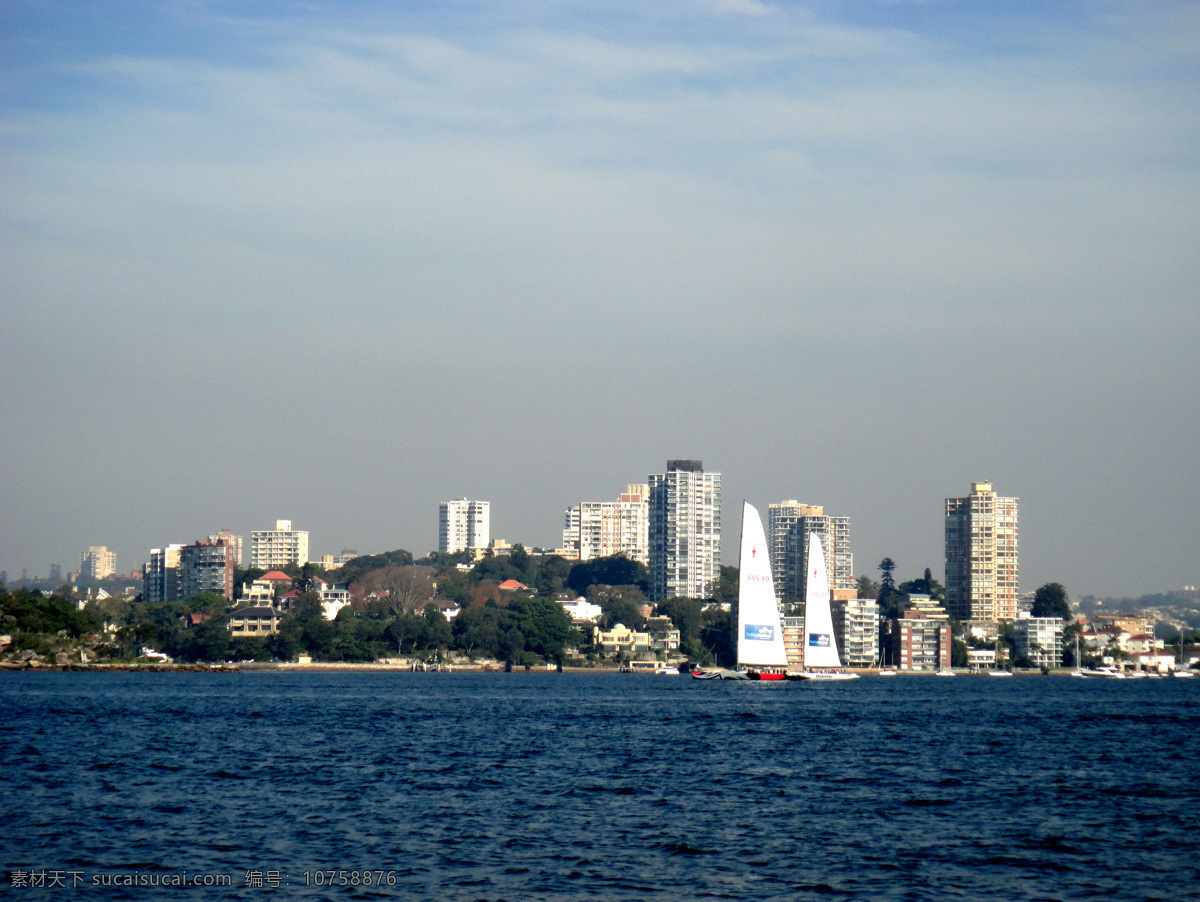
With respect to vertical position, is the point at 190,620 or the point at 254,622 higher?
the point at 254,622

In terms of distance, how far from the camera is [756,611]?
89375 millimetres

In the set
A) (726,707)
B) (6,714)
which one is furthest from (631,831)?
(726,707)

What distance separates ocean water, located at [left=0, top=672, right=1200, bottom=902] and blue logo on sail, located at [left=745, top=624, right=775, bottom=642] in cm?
3269

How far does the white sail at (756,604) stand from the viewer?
3433 inches

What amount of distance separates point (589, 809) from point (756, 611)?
62.3 m

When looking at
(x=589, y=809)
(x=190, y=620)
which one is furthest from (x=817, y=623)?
(x=190, y=620)

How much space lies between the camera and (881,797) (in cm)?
3103

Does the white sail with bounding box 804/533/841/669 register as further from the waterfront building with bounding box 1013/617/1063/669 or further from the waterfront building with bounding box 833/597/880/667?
the waterfront building with bounding box 1013/617/1063/669

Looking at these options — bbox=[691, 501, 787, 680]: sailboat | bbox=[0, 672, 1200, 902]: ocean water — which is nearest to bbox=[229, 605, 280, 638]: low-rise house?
bbox=[691, 501, 787, 680]: sailboat

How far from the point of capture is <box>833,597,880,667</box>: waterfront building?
179625mm

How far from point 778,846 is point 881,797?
26.3 feet

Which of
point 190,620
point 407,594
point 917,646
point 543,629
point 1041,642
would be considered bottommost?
point 917,646

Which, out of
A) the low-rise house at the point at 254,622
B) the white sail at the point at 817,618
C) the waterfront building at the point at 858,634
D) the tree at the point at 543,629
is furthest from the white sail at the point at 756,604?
the waterfront building at the point at 858,634

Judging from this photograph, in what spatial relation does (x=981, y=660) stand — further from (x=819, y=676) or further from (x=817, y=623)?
(x=817, y=623)
